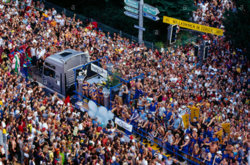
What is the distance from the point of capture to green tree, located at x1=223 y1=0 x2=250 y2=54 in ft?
88.0

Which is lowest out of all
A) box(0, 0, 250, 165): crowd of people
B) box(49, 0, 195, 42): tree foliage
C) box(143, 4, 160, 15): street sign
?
box(0, 0, 250, 165): crowd of people

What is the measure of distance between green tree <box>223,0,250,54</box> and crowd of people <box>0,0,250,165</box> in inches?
34.3

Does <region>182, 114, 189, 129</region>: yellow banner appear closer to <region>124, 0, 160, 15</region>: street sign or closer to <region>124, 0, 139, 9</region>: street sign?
<region>124, 0, 160, 15</region>: street sign

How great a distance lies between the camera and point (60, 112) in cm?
2081

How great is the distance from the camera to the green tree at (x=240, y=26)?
26812 mm

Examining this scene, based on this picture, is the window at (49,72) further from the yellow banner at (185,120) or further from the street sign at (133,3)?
the yellow banner at (185,120)

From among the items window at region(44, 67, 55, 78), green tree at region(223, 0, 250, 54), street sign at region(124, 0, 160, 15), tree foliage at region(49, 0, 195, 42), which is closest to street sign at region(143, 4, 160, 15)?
street sign at region(124, 0, 160, 15)

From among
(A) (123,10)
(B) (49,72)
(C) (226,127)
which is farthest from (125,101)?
(A) (123,10)

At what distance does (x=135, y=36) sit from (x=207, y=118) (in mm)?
12884

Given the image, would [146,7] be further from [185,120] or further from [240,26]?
[185,120]

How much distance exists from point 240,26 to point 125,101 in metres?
10.1

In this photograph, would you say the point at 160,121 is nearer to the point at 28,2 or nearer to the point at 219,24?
the point at 219,24

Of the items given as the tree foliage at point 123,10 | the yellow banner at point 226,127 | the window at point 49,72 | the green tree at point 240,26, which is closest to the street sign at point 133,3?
the tree foliage at point 123,10

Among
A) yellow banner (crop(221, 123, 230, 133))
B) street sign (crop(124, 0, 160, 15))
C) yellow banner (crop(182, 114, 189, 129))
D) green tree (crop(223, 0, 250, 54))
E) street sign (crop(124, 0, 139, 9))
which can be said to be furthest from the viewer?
street sign (crop(124, 0, 139, 9))
